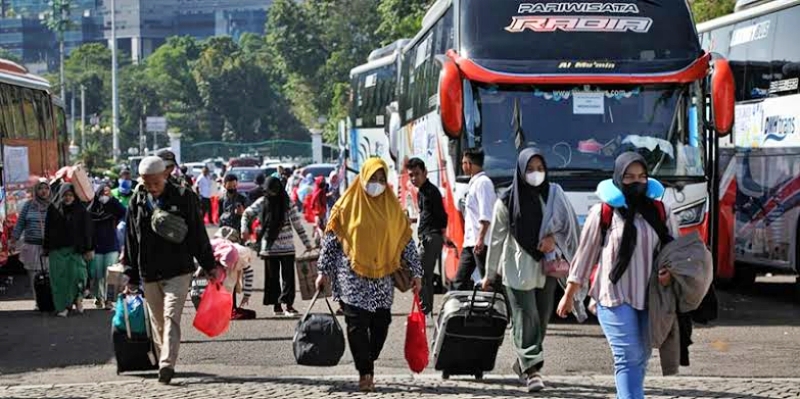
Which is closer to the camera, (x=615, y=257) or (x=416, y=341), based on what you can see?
(x=615, y=257)

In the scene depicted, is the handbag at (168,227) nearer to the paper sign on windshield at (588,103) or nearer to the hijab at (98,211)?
the paper sign on windshield at (588,103)

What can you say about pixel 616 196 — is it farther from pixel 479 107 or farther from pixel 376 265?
pixel 479 107

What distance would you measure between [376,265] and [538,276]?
1.14 metres

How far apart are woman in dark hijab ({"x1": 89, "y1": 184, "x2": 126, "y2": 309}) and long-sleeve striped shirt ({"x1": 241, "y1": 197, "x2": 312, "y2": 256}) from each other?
6.78 feet

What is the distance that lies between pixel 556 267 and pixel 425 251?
4.74 metres

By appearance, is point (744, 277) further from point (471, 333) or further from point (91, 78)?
point (91, 78)

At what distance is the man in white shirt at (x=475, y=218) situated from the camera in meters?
13.8

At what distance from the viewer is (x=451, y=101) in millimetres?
15781

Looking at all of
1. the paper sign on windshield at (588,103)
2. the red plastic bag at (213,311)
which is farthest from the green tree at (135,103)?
the red plastic bag at (213,311)

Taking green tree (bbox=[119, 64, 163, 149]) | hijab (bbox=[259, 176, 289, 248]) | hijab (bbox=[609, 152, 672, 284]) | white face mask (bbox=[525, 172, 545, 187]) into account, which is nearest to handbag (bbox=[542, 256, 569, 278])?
white face mask (bbox=[525, 172, 545, 187])

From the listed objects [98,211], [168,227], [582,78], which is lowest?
[98,211]

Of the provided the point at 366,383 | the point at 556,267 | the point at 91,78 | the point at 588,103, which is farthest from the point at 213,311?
the point at 91,78

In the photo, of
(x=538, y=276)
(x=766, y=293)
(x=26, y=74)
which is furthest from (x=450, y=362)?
(x=26, y=74)

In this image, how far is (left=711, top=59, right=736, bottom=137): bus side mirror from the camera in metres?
15.7
